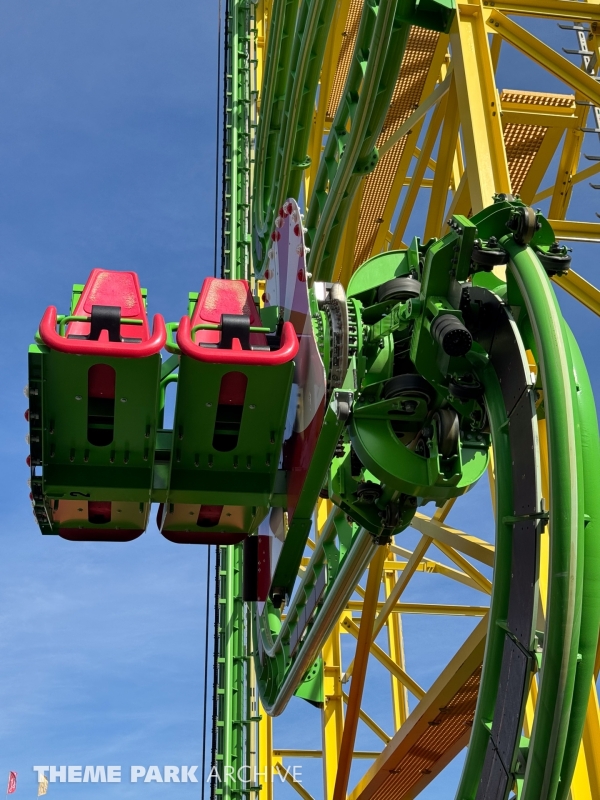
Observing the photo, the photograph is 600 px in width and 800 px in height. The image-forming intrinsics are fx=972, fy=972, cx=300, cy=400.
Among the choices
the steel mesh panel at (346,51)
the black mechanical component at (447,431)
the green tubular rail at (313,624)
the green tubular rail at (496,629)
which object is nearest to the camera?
the green tubular rail at (496,629)

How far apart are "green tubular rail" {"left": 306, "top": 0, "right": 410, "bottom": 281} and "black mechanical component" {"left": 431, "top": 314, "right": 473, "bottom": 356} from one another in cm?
383

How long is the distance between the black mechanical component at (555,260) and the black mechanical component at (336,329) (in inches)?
48.2

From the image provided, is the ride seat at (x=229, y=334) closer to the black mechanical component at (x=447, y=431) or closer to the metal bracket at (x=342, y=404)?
the metal bracket at (x=342, y=404)

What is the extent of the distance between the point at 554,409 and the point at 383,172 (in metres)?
8.81

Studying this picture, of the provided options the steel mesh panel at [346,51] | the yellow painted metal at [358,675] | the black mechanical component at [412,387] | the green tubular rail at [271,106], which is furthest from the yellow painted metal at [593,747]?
the steel mesh panel at [346,51]

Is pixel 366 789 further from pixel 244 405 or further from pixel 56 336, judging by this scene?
pixel 56 336

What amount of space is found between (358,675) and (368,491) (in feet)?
13.3

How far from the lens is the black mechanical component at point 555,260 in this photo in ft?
14.5

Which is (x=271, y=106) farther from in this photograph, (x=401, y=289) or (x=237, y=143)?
(x=401, y=289)

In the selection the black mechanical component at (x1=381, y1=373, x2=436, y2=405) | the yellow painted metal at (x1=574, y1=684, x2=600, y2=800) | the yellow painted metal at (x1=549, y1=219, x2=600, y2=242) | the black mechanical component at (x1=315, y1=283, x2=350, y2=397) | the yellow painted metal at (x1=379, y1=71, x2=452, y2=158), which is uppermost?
the yellow painted metal at (x1=379, y1=71, x2=452, y2=158)

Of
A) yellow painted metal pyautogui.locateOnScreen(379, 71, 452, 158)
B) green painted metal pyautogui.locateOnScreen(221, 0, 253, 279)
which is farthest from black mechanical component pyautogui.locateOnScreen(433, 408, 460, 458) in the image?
green painted metal pyautogui.locateOnScreen(221, 0, 253, 279)

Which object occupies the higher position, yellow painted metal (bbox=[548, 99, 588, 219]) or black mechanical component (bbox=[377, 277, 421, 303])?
yellow painted metal (bbox=[548, 99, 588, 219])

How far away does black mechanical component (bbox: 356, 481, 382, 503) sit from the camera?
5.79 m

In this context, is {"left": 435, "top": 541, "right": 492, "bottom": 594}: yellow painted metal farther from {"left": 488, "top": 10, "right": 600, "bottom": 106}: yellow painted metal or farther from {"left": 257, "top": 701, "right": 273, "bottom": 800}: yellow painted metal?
{"left": 257, "top": 701, "right": 273, "bottom": 800}: yellow painted metal
